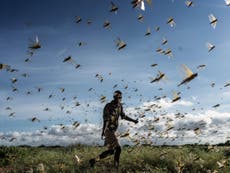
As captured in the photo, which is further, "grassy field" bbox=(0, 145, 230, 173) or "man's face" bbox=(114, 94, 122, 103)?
"grassy field" bbox=(0, 145, 230, 173)

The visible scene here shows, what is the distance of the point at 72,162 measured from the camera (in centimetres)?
1554

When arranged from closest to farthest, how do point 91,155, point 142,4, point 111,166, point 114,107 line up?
point 142,4
point 114,107
point 111,166
point 91,155

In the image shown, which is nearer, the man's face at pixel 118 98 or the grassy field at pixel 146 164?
the man's face at pixel 118 98

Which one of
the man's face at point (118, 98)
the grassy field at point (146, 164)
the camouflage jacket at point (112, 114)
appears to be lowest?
the grassy field at point (146, 164)

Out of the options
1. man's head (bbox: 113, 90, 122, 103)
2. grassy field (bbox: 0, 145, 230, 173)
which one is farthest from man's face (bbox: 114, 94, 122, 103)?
grassy field (bbox: 0, 145, 230, 173)

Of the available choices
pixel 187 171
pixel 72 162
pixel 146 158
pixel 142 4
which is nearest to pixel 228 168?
pixel 187 171

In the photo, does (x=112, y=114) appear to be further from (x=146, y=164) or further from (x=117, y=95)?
(x=146, y=164)

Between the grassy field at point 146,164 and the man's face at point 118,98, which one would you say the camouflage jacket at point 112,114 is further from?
the grassy field at point 146,164

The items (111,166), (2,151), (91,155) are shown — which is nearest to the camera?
(111,166)

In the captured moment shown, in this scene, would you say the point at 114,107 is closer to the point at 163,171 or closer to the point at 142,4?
the point at 163,171

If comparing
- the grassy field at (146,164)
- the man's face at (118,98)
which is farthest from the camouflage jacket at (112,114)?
the grassy field at (146,164)

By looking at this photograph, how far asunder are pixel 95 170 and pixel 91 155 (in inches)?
144

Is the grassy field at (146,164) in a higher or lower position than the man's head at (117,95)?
lower

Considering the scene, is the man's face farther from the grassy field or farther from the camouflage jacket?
the grassy field
